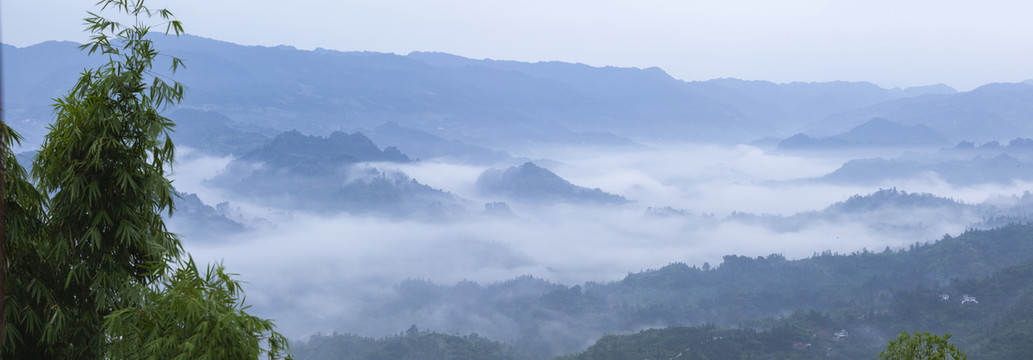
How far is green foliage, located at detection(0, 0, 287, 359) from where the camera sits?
14.9 ft

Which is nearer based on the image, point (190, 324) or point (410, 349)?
point (190, 324)

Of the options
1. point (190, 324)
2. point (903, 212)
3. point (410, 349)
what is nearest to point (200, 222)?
point (410, 349)

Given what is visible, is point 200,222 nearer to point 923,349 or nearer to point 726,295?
point 726,295

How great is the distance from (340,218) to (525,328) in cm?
11181

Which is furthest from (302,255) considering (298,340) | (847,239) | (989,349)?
(989,349)

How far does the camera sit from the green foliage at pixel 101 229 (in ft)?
14.9

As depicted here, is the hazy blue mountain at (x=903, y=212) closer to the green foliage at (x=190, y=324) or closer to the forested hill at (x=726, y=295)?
the forested hill at (x=726, y=295)

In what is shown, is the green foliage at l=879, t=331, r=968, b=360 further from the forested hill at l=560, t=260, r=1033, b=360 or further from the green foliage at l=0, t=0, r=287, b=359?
the forested hill at l=560, t=260, r=1033, b=360

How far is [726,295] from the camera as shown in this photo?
105 metres

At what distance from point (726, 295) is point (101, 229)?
107m

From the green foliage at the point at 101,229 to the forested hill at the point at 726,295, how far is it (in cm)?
8397

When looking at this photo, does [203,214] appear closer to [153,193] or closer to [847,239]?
[847,239]

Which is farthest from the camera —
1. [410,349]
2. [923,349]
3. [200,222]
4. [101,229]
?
[200,222]

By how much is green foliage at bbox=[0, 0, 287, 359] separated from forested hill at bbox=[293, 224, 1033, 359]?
275ft
